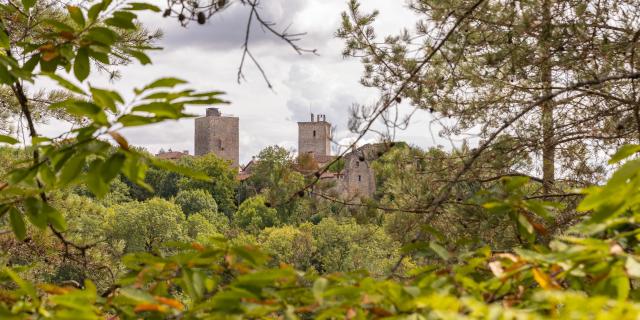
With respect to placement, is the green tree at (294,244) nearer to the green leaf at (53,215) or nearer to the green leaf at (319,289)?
the green leaf at (53,215)

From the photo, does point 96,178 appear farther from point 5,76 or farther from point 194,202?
point 194,202

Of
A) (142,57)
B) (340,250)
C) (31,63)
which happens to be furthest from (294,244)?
(142,57)

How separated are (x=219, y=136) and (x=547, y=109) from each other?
51.1m

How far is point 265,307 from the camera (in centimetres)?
91

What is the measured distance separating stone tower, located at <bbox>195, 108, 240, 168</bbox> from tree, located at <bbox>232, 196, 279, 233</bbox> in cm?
1926

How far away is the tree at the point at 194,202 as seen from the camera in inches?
1393

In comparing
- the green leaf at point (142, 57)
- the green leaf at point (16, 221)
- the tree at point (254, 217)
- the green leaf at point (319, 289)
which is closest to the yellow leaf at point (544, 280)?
the green leaf at point (319, 289)

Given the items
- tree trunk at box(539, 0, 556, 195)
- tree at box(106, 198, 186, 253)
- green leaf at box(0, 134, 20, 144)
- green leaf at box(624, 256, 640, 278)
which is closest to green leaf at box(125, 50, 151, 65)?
green leaf at box(0, 134, 20, 144)

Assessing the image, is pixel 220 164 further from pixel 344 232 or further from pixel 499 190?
pixel 499 190

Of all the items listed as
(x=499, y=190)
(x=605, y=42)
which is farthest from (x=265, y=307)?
(x=605, y=42)

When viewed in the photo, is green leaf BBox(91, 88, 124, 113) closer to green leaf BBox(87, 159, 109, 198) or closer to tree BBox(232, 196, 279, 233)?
green leaf BBox(87, 159, 109, 198)

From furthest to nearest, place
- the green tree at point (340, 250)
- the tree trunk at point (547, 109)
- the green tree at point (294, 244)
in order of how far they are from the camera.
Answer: the green tree at point (294, 244), the green tree at point (340, 250), the tree trunk at point (547, 109)

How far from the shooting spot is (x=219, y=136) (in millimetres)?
54562

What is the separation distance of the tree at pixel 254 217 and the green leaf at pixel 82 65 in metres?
30.9
